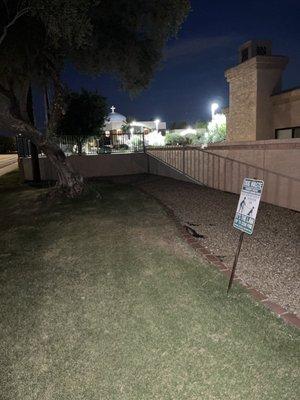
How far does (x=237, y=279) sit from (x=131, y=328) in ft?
6.43

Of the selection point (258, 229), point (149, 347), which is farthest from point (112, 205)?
point (149, 347)

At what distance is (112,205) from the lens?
9406mm

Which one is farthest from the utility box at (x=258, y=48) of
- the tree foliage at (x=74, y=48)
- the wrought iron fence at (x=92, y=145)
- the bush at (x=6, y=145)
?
the bush at (x=6, y=145)

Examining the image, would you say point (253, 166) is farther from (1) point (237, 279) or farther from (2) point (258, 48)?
(2) point (258, 48)

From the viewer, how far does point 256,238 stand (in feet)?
23.2

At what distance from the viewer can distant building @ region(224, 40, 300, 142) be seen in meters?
13.5

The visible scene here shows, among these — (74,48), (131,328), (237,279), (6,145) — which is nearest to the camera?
(131,328)

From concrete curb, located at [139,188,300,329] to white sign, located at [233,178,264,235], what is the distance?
94cm

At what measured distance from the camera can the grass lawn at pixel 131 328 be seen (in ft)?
11.1

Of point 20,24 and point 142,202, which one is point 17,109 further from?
point 142,202

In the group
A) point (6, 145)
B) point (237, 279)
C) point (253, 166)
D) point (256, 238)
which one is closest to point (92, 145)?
→ point (253, 166)

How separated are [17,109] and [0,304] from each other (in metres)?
7.68

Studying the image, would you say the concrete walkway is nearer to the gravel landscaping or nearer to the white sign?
the gravel landscaping

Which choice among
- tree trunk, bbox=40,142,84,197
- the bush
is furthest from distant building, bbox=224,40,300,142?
the bush
